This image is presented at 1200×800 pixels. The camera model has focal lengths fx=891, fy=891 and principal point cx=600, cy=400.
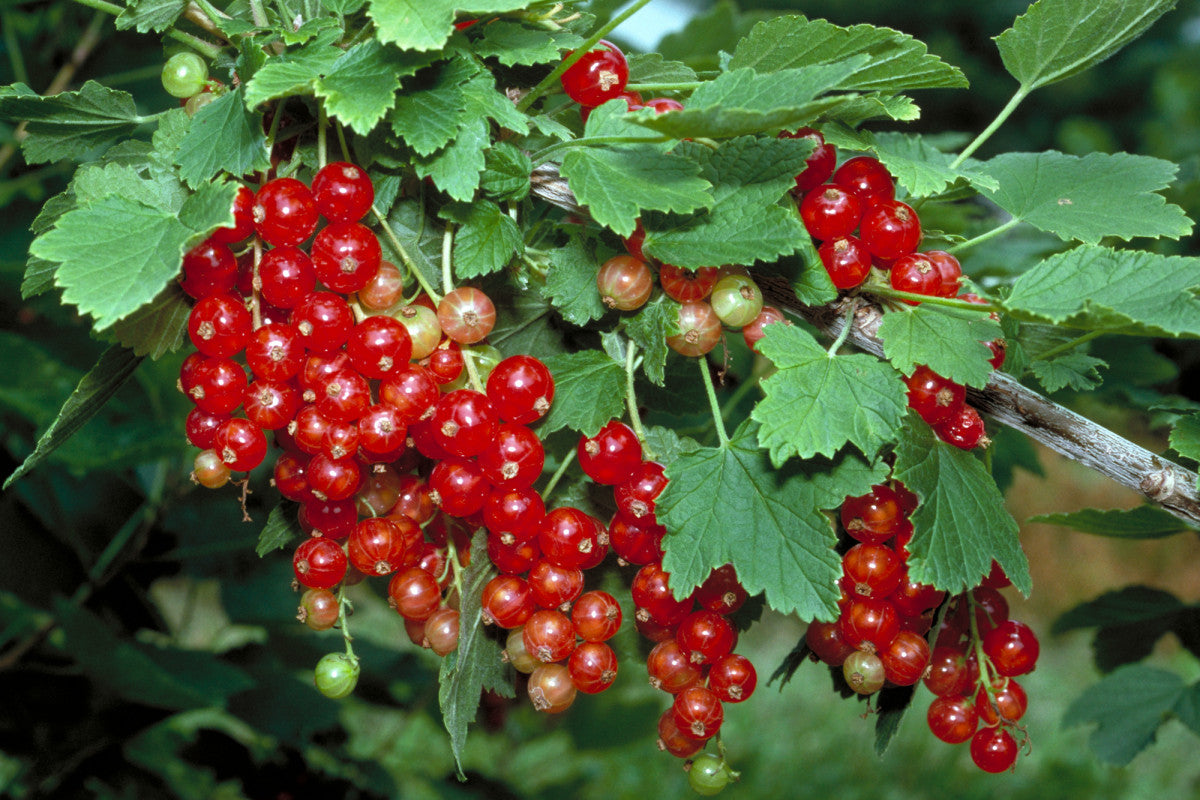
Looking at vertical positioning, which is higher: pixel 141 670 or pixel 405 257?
pixel 405 257

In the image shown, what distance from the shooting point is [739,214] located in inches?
20.8

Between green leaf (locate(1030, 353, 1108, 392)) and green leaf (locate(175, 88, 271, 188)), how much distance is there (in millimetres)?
556

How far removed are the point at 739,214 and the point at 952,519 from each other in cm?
23

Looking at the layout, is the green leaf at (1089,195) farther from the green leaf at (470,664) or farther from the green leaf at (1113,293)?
the green leaf at (470,664)

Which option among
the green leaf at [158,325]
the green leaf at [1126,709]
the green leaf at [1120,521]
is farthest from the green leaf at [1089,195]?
the green leaf at [1126,709]

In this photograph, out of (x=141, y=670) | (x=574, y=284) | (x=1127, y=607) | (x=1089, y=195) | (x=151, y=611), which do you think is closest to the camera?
(x=574, y=284)

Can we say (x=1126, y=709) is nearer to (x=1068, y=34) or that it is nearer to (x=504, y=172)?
(x=1068, y=34)

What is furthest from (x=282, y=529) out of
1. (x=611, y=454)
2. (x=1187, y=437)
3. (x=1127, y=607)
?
(x=1127, y=607)

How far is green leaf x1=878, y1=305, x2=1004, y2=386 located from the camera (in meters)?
0.52

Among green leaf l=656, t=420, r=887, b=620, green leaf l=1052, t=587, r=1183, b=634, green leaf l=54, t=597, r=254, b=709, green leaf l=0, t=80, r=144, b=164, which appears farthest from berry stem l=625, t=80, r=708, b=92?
green leaf l=1052, t=587, r=1183, b=634

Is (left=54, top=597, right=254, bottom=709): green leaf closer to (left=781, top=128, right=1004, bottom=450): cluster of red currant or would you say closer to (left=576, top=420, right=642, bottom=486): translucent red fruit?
(left=576, top=420, right=642, bottom=486): translucent red fruit

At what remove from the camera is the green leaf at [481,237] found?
0.54m

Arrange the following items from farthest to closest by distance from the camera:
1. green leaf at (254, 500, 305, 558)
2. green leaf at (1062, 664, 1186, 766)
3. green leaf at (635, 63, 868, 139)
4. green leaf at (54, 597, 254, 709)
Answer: green leaf at (1062, 664, 1186, 766) < green leaf at (54, 597, 254, 709) < green leaf at (254, 500, 305, 558) < green leaf at (635, 63, 868, 139)

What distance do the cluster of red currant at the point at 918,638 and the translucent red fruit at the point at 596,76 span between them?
0.31 meters
